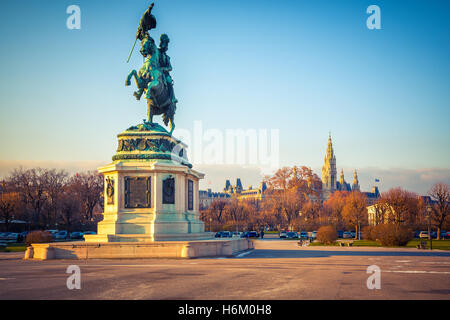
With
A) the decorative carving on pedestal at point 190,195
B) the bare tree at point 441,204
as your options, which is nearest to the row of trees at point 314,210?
the bare tree at point 441,204

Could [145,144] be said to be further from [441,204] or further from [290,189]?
[290,189]

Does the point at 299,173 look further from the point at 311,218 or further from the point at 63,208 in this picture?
the point at 63,208

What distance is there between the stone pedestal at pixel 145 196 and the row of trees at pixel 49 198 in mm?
51929

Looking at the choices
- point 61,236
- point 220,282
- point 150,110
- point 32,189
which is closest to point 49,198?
point 32,189

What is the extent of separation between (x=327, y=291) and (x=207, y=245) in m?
12.6

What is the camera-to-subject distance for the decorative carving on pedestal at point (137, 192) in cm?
2603

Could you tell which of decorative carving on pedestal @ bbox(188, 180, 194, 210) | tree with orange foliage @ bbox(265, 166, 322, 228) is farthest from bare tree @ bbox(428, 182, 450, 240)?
decorative carving on pedestal @ bbox(188, 180, 194, 210)

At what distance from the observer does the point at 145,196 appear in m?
26.1

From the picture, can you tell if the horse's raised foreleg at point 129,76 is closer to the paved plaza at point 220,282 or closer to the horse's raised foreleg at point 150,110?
the horse's raised foreleg at point 150,110

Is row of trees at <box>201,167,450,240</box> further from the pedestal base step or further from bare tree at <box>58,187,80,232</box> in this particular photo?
the pedestal base step

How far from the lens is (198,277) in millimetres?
15570

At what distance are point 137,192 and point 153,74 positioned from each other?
7574 millimetres

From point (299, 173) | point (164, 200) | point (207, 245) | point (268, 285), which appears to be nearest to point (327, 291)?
point (268, 285)

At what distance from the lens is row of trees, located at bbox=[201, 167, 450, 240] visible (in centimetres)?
7106
